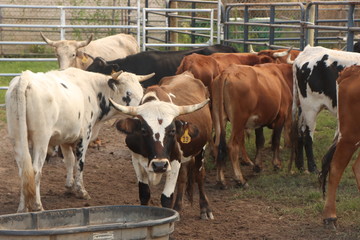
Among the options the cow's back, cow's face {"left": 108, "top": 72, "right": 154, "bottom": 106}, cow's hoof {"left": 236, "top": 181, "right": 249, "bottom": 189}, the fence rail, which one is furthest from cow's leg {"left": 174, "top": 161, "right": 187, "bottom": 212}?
the cow's back

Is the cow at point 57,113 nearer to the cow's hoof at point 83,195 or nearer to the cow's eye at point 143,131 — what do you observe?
the cow's hoof at point 83,195

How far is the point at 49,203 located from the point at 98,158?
2.45 meters

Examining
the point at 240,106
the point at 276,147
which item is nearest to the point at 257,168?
the point at 276,147

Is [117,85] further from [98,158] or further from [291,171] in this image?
[291,171]

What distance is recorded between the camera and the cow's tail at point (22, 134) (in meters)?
6.54

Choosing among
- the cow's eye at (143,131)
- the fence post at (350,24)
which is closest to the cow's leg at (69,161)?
the cow's eye at (143,131)

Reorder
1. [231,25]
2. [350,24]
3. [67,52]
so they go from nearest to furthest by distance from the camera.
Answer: [350,24] < [67,52] < [231,25]

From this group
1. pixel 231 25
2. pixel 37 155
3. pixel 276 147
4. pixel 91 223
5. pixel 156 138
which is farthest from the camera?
pixel 231 25

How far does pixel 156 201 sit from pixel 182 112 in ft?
6.14

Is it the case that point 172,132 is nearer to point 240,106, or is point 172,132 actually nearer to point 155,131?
point 155,131

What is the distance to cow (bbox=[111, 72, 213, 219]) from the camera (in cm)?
615

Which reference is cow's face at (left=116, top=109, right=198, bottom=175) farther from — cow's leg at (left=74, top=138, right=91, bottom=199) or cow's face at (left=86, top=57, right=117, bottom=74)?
cow's face at (left=86, top=57, right=117, bottom=74)

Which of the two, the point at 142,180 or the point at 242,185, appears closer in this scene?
the point at 142,180

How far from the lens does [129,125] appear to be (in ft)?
20.5
